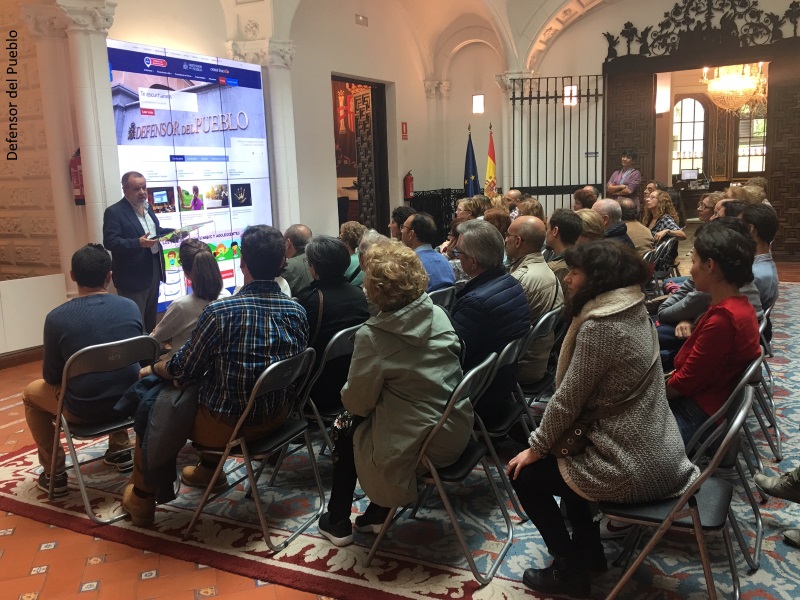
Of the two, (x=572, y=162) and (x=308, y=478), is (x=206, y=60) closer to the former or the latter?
(x=308, y=478)

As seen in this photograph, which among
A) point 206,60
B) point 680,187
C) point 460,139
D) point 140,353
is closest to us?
point 140,353

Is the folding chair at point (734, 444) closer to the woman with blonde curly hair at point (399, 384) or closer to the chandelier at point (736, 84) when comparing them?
the woman with blonde curly hair at point (399, 384)

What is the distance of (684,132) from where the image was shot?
704 inches

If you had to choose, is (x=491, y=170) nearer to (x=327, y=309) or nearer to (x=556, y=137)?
(x=556, y=137)

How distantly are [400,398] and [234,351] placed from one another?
75 centimetres

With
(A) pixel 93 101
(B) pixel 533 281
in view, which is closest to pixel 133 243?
(A) pixel 93 101

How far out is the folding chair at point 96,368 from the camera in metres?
2.91

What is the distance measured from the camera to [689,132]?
17859 mm

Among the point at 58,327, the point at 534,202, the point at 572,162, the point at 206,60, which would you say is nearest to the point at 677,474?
the point at 58,327

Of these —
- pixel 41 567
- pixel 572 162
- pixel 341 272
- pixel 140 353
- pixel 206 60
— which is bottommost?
pixel 41 567

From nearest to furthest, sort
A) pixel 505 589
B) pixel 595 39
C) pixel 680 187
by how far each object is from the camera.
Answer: pixel 505 589 → pixel 595 39 → pixel 680 187

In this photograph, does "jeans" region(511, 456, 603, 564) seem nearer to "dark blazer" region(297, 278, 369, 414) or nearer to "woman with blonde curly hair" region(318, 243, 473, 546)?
"woman with blonde curly hair" region(318, 243, 473, 546)

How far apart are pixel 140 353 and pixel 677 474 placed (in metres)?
2.29

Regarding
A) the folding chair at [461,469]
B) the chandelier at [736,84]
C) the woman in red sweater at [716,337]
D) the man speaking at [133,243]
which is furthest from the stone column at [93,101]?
the chandelier at [736,84]
